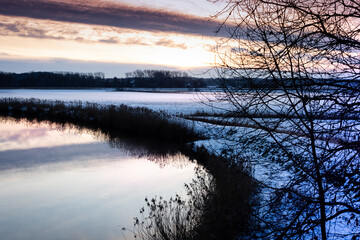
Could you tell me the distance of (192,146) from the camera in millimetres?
15586

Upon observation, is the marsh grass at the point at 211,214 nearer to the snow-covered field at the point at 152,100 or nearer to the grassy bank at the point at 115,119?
the grassy bank at the point at 115,119

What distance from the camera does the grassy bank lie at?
18781mm

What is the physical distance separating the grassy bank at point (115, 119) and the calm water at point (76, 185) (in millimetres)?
3043

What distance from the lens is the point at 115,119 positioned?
76.2 feet

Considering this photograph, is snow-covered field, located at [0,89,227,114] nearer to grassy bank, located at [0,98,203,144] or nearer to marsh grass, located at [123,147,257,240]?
grassy bank, located at [0,98,203,144]

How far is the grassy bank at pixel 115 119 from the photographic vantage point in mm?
18781

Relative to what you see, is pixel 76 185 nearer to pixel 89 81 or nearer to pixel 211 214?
pixel 211 214

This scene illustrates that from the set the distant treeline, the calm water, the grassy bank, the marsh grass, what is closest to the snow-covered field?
the grassy bank

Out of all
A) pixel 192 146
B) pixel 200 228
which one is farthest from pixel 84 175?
pixel 200 228

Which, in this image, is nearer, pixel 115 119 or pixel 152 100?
pixel 115 119

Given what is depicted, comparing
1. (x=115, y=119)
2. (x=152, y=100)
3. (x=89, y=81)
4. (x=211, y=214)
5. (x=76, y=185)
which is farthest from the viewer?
(x=89, y=81)

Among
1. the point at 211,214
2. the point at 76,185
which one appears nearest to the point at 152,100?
the point at 76,185

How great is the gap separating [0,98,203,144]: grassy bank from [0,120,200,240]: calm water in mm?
3043

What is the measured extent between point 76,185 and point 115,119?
42.2 feet
